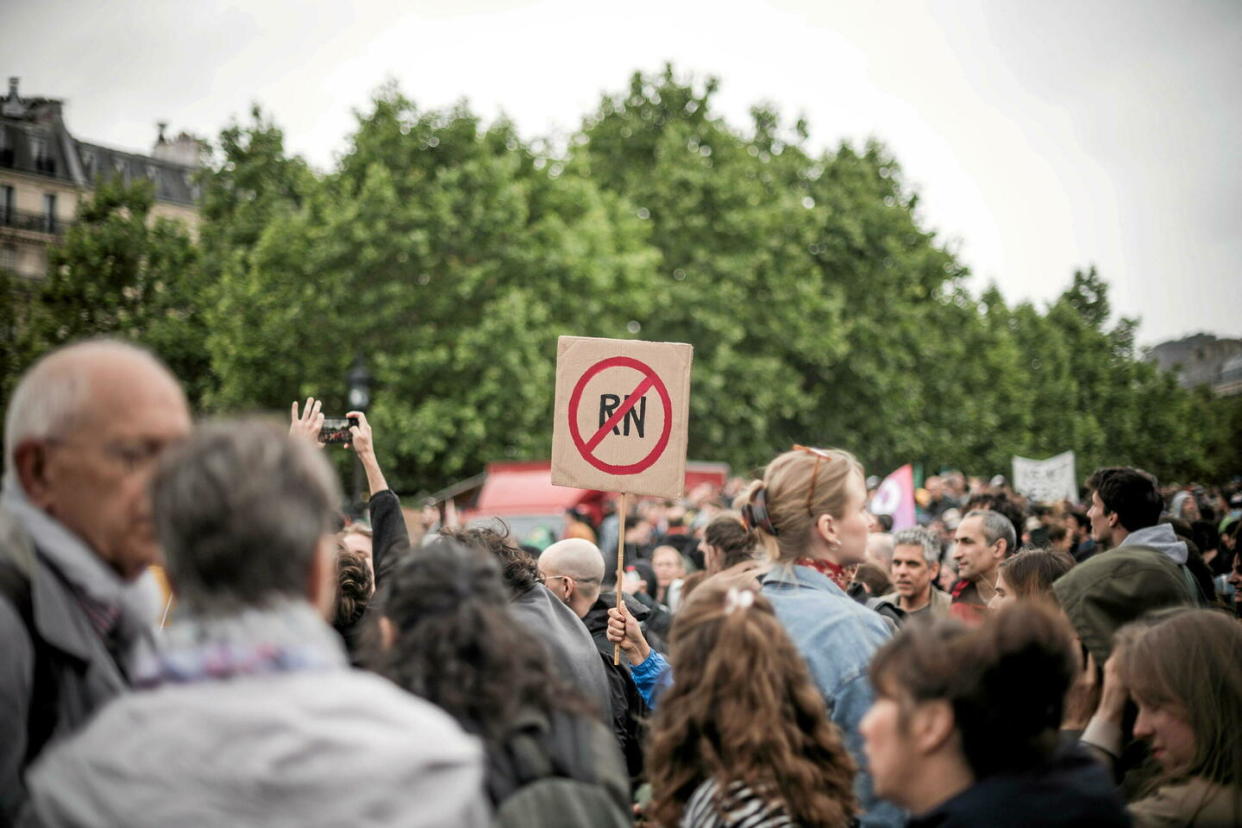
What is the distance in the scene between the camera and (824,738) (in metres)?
2.91

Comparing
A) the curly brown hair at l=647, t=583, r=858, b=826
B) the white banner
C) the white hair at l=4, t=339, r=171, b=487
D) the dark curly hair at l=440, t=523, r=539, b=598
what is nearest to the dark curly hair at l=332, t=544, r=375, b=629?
the dark curly hair at l=440, t=523, r=539, b=598

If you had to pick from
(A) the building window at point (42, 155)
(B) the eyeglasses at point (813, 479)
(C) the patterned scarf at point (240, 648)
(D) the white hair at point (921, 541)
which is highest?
(A) the building window at point (42, 155)

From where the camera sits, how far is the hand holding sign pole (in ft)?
17.0

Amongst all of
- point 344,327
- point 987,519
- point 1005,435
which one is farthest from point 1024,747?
point 1005,435

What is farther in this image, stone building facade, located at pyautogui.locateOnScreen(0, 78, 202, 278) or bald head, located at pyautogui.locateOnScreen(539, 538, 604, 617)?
stone building facade, located at pyautogui.locateOnScreen(0, 78, 202, 278)

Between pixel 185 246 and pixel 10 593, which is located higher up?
pixel 185 246

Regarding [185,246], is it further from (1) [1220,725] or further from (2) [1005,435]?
(1) [1220,725]

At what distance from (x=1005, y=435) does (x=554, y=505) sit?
34.7m

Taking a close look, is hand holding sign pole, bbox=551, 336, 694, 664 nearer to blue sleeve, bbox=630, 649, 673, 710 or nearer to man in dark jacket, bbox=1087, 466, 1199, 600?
blue sleeve, bbox=630, 649, 673, 710

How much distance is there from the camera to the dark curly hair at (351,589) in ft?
15.8

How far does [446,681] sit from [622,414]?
3.01 m

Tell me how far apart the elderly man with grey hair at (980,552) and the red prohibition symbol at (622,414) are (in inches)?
95.0

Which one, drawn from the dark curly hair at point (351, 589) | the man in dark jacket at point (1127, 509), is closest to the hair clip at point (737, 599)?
the dark curly hair at point (351, 589)

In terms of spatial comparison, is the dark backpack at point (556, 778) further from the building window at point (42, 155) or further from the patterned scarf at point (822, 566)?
the building window at point (42, 155)
